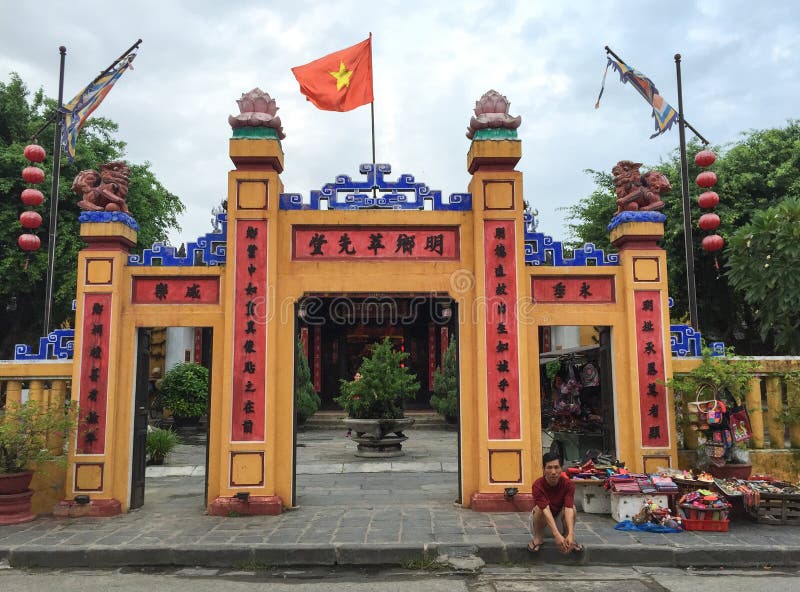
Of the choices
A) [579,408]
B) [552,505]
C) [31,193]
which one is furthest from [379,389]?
[552,505]

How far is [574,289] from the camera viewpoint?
8094 millimetres

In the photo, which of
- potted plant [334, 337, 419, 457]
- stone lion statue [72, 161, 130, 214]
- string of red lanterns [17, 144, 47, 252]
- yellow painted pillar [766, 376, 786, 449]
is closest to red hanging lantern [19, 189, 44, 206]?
string of red lanterns [17, 144, 47, 252]

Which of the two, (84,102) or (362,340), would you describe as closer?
(84,102)

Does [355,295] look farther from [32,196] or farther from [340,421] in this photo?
[340,421]

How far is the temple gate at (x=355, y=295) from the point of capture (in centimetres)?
762

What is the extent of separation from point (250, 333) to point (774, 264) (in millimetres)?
9168

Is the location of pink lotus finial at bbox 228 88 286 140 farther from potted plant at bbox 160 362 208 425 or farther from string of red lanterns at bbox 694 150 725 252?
potted plant at bbox 160 362 208 425

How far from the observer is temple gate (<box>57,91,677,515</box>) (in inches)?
300

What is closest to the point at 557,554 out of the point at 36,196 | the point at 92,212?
the point at 92,212

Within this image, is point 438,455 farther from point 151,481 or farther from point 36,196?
point 36,196

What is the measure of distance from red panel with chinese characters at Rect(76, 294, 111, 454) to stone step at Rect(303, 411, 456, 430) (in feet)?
41.9

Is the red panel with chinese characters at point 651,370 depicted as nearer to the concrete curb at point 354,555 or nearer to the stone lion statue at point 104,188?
the concrete curb at point 354,555

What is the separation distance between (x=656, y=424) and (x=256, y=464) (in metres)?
4.66

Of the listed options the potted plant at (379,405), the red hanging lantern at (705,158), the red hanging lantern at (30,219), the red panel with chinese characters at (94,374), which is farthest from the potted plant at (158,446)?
the red hanging lantern at (705,158)
